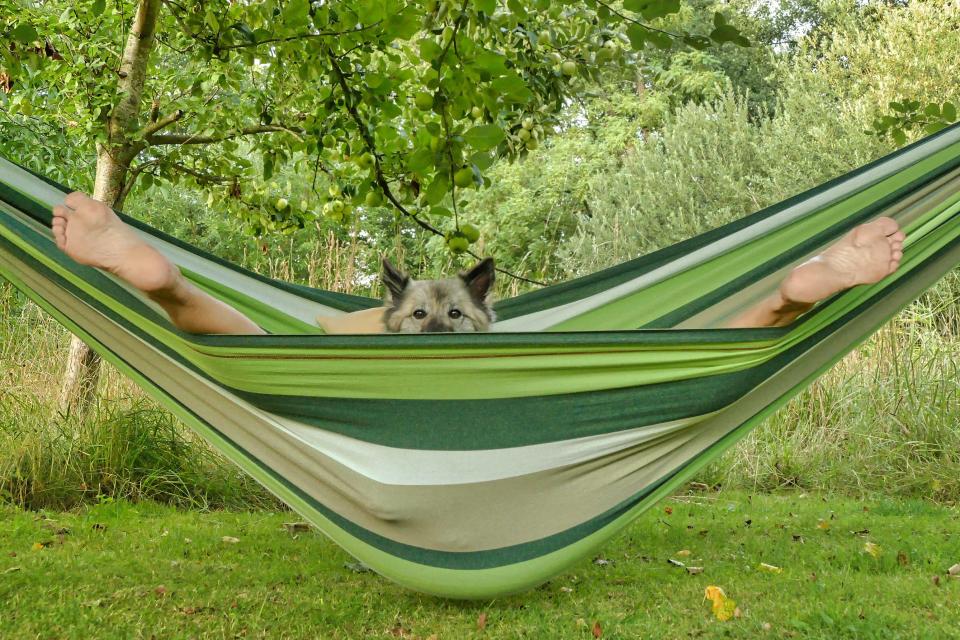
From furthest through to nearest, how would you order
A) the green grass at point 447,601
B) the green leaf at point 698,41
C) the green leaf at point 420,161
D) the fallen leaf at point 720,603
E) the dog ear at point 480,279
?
1. the dog ear at point 480,279
2. the fallen leaf at point 720,603
3. the green grass at point 447,601
4. the green leaf at point 420,161
5. the green leaf at point 698,41

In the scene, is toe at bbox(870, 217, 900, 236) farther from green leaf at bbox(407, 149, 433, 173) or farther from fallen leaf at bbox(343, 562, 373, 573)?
fallen leaf at bbox(343, 562, 373, 573)

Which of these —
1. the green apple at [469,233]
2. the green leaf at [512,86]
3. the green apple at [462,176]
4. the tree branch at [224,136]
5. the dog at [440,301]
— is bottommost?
the dog at [440,301]

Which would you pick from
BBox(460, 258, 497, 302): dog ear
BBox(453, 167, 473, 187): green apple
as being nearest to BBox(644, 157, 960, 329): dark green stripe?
BBox(460, 258, 497, 302): dog ear

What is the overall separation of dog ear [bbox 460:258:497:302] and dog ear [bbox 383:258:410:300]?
19 centimetres

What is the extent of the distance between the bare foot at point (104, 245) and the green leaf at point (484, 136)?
2.30 feet

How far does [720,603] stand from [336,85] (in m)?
1.88

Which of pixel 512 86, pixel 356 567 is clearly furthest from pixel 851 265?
pixel 356 567

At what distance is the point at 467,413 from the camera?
1.70 m

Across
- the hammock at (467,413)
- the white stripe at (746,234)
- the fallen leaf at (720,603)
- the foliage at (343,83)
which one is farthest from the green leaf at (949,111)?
the fallen leaf at (720,603)

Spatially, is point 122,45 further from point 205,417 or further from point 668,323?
point 668,323

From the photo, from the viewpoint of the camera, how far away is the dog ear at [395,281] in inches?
105

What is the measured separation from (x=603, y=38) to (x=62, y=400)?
284cm

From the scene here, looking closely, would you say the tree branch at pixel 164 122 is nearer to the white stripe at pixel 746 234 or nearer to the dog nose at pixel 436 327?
the dog nose at pixel 436 327

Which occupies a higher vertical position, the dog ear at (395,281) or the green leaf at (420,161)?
the green leaf at (420,161)
